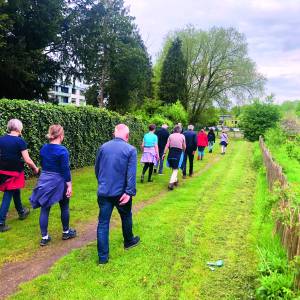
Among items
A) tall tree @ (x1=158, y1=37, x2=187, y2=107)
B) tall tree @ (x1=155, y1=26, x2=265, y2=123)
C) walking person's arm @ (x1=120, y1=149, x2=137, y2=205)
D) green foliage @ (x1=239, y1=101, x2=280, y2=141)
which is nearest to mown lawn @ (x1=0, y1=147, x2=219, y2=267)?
walking person's arm @ (x1=120, y1=149, x2=137, y2=205)

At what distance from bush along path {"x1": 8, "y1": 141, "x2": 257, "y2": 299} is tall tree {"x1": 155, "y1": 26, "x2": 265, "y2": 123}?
4750 cm

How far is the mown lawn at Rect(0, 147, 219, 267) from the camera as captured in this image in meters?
5.96

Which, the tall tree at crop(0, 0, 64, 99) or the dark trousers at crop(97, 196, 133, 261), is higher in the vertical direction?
the tall tree at crop(0, 0, 64, 99)

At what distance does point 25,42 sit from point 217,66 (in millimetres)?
34023

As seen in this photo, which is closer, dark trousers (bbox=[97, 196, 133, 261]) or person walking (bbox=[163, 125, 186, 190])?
dark trousers (bbox=[97, 196, 133, 261])

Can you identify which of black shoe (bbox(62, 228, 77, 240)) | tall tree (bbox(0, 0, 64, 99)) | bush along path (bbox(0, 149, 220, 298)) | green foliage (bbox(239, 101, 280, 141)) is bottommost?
bush along path (bbox(0, 149, 220, 298))

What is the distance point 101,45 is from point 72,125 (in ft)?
89.0

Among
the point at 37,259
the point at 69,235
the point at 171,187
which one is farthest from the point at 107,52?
the point at 37,259

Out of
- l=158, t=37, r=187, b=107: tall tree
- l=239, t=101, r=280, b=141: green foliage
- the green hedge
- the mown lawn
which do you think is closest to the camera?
the mown lawn

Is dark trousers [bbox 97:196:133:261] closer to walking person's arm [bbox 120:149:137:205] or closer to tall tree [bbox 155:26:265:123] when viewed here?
walking person's arm [bbox 120:149:137:205]

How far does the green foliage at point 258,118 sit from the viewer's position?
148ft

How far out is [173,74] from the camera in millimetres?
51812

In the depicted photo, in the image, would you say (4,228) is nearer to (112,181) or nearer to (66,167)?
(66,167)

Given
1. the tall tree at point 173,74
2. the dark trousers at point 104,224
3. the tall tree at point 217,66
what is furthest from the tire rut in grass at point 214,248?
the tall tree at point 217,66
